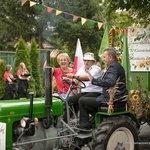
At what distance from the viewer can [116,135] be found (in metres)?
4.95

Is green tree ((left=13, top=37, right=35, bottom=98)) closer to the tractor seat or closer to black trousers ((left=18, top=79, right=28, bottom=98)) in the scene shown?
black trousers ((left=18, top=79, right=28, bottom=98))

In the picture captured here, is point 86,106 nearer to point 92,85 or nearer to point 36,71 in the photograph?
point 92,85

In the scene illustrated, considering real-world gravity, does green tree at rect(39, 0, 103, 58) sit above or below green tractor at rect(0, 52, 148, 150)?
above

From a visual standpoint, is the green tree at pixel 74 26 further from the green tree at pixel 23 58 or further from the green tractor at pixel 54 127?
the green tractor at pixel 54 127

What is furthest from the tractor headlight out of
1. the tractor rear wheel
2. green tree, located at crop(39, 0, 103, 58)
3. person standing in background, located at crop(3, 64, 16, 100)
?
green tree, located at crop(39, 0, 103, 58)

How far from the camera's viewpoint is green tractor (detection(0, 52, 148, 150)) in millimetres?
4211

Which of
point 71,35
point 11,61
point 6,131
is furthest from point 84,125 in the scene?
point 71,35

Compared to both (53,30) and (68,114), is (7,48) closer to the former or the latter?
(53,30)

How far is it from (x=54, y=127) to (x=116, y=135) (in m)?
0.93

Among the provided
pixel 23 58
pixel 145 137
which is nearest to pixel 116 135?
pixel 145 137

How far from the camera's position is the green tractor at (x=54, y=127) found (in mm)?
4211

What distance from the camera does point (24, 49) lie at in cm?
1444

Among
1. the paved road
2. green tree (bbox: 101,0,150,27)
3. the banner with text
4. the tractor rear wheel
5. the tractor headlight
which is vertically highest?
green tree (bbox: 101,0,150,27)

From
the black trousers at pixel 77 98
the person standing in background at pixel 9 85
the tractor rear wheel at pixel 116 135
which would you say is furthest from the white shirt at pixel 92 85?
the person standing in background at pixel 9 85
